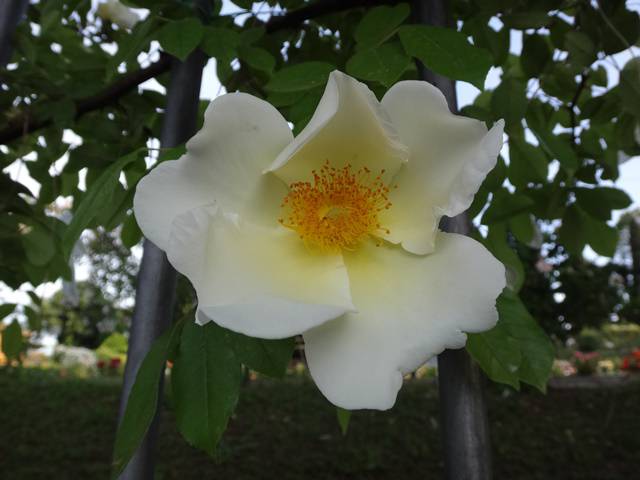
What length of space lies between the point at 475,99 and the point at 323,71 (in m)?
1.01

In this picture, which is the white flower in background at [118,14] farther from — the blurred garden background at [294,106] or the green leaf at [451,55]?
the green leaf at [451,55]

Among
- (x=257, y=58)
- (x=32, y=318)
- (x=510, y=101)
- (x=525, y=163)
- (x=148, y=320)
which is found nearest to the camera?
(x=148, y=320)

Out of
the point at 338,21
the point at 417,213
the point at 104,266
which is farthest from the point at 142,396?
the point at 104,266

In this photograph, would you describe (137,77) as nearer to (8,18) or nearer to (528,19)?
(8,18)

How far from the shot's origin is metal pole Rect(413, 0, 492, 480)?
581 millimetres

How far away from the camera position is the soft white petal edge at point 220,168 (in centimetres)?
52

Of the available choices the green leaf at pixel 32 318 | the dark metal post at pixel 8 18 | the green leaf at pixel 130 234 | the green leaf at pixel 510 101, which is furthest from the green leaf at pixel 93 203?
the green leaf at pixel 32 318

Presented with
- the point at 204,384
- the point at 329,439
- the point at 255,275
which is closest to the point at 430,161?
the point at 255,275

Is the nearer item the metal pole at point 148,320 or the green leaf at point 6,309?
the metal pole at point 148,320

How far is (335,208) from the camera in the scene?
63cm

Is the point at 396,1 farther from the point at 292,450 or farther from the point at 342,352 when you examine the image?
the point at 292,450

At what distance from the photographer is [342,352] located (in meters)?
0.51

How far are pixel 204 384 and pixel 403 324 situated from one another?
0.76 feet

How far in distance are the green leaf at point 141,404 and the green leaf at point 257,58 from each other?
504mm
